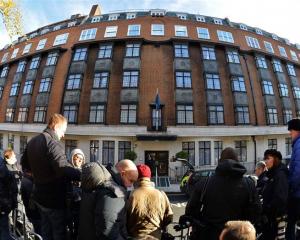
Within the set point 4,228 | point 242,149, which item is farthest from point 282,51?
point 4,228

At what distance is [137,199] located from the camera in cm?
386

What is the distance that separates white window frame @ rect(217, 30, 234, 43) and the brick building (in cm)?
13

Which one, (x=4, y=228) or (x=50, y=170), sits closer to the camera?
(x=50, y=170)

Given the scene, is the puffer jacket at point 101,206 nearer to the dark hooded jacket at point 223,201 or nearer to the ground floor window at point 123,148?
the dark hooded jacket at point 223,201

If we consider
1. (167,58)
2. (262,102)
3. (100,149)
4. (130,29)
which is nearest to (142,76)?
(167,58)

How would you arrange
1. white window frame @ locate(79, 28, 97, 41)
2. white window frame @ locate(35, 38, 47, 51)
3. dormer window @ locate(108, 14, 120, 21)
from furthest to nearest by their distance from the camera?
white window frame @ locate(35, 38, 47, 51) < dormer window @ locate(108, 14, 120, 21) < white window frame @ locate(79, 28, 97, 41)

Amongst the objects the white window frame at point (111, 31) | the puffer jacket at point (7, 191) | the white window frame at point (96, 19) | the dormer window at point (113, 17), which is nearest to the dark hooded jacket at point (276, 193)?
the puffer jacket at point (7, 191)

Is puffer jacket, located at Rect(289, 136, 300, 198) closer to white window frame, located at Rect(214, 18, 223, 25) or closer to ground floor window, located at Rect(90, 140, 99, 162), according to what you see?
ground floor window, located at Rect(90, 140, 99, 162)

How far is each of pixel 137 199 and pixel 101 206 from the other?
21.5 inches

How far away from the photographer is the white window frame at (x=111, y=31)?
→ 34.1 meters

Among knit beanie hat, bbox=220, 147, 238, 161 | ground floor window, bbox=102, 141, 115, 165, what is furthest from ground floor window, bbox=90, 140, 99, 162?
knit beanie hat, bbox=220, 147, 238, 161

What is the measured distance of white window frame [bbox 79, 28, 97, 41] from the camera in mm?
34787

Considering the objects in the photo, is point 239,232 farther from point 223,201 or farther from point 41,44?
point 41,44

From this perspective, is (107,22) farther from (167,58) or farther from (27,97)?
(27,97)
